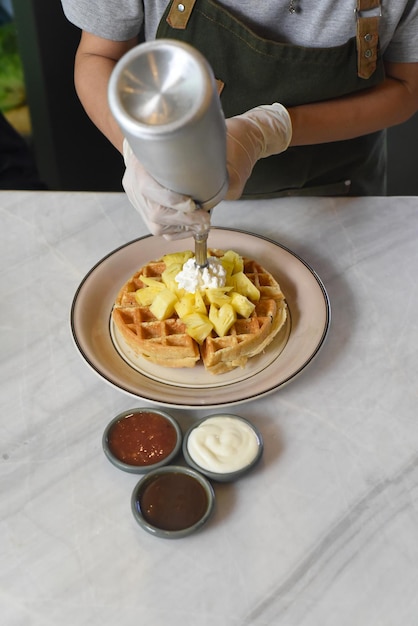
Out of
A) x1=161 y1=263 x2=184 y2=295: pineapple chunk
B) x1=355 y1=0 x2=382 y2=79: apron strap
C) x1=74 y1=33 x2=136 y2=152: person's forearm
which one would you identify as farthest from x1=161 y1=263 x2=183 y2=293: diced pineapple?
x1=355 y1=0 x2=382 y2=79: apron strap

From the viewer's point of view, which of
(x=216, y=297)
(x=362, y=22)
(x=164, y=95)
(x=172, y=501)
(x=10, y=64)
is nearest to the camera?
(x=164, y=95)

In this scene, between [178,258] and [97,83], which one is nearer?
[178,258]

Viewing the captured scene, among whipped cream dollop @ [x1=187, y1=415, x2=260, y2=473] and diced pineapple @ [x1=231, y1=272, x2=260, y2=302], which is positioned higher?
diced pineapple @ [x1=231, y1=272, x2=260, y2=302]

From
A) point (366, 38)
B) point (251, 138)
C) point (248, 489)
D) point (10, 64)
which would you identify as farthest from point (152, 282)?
point (10, 64)

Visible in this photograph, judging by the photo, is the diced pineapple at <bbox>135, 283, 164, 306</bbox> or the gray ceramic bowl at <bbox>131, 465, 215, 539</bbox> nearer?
the gray ceramic bowl at <bbox>131, 465, 215, 539</bbox>

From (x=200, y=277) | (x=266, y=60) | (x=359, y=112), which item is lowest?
(x=200, y=277)

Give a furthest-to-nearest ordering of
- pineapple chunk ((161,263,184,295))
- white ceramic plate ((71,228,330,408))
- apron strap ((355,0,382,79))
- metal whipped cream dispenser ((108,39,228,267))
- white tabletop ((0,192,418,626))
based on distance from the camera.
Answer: apron strap ((355,0,382,79)), pineapple chunk ((161,263,184,295)), white ceramic plate ((71,228,330,408)), white tabletop ((0,192,418,626)), metal whipped cream dispenser ((108,39,228,267))

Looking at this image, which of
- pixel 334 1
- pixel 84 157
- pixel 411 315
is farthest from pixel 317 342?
pixel 84 157

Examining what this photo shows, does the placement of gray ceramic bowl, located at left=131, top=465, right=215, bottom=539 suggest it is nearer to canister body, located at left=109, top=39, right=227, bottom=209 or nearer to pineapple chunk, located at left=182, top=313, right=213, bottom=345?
pineapple chunk, located at left=182, top=313, right=213, bottom=345

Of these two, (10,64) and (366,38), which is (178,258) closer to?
(366,38)
